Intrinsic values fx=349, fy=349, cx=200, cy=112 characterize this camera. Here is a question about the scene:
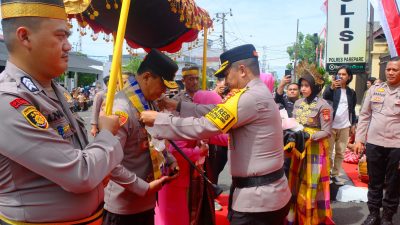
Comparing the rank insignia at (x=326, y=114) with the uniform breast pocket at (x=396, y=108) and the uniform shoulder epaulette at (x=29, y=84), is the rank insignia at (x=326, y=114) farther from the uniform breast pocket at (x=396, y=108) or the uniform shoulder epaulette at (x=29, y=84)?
the uniform shoulder epaulette at (x=29, y=84)

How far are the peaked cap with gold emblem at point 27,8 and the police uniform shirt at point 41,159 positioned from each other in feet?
0.65

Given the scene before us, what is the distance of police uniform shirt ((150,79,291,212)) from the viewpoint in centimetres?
223

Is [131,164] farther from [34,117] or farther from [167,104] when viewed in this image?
[34,117]

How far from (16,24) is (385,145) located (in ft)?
12.9

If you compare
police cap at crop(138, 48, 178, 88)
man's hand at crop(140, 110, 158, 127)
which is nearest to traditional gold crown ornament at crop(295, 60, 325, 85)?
police cap at crop(138, 48, 178, 88)

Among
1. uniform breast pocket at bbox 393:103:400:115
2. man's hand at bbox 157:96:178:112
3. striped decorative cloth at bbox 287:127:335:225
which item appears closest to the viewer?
man's hand at bbox 157:96:178:112

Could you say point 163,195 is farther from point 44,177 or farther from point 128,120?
point 44,177

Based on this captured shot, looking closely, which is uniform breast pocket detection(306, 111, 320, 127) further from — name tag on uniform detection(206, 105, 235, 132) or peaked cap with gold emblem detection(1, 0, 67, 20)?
peaked cap with gold emblem detection(1, 0, 67, 20)

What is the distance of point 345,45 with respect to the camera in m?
7.02

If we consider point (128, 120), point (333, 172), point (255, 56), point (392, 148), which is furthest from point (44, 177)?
point (333, 172)

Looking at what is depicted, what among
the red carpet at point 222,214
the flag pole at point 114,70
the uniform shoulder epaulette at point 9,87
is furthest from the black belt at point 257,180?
the red carpet at point 222,214

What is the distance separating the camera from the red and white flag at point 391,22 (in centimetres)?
473

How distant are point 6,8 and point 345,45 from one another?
269 inches

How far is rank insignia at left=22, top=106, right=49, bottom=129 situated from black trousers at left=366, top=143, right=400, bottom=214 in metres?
3.85
